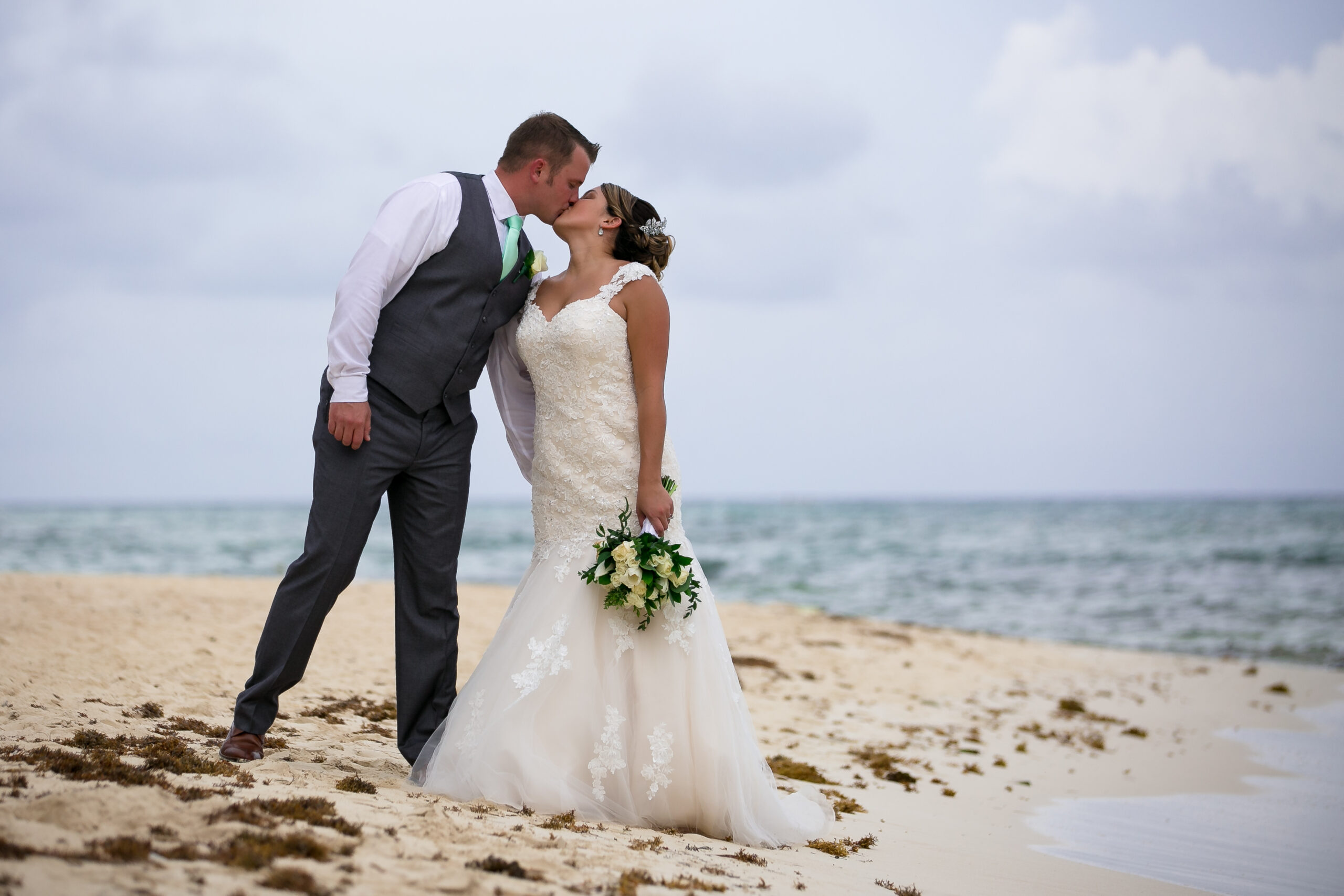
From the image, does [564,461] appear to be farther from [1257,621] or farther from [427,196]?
[1257,621]

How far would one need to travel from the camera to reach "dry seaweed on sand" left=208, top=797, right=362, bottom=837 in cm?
232

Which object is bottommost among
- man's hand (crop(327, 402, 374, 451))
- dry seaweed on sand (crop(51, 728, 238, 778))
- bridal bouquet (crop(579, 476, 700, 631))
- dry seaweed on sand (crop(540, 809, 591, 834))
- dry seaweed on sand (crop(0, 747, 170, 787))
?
dry seaweed on sand (crop(540, 809, 591, 834))

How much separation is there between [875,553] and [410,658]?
2067cm

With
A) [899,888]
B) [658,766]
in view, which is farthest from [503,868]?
[899,888]

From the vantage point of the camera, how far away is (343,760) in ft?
11.6

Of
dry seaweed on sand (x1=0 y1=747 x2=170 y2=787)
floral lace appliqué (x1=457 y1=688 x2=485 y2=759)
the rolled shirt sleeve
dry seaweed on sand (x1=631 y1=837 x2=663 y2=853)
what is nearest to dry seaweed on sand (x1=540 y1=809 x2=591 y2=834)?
dry seaweed on sand (x1=631 y1=837 x2=663 y2=853)

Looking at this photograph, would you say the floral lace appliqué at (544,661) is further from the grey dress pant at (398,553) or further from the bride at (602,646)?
the grey dress pant at (398,553)

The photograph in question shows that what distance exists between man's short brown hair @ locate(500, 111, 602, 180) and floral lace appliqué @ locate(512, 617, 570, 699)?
1513 millimetres

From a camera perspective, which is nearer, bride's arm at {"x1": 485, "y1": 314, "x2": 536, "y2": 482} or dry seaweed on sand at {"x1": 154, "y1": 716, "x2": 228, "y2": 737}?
bride's arm at {"x1": 485, "y1": 314, "x2": 536, "y2": 482}

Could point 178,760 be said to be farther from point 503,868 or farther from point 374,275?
point 374,275

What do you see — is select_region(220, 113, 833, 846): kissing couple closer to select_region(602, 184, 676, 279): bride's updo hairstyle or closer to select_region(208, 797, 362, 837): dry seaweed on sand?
select_region(602, 184, 676, 279): bride's updo hairstyle

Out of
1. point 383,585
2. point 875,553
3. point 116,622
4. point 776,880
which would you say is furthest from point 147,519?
point 776,880

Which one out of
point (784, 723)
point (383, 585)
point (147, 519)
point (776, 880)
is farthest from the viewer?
point (147, 519)

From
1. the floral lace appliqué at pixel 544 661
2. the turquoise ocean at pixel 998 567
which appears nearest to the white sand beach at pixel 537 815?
the floral lace appliqué at pixel 544 661
